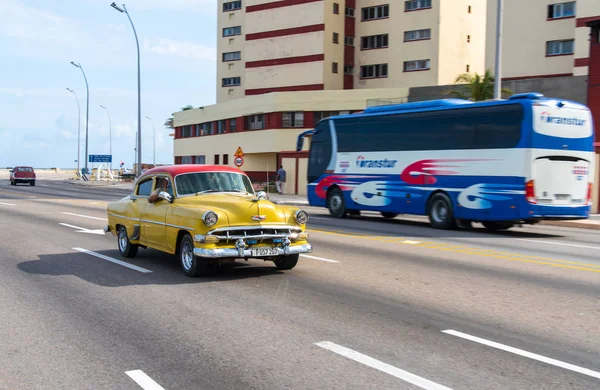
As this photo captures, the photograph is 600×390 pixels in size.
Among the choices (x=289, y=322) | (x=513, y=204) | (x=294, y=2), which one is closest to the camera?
(x=289, y=322)

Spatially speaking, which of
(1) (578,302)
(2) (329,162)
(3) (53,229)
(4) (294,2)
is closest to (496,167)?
(2) (329,162)

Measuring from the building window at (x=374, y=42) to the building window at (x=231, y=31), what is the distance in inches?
806

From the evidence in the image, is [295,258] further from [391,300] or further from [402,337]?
[402,337]

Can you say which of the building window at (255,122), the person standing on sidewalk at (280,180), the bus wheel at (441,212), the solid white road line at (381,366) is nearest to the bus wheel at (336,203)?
the bus wheel at (441,212)

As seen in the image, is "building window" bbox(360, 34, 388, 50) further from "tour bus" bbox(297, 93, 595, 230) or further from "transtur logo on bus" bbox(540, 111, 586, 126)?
"transtur logo on bus" bbox(540, 111, 586, 126)

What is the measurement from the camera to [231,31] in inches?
2940

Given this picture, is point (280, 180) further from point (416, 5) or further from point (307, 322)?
point (307, 322)

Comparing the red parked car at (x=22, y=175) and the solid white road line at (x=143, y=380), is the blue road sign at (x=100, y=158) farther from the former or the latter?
the solid white road line at (x=143, y=380)

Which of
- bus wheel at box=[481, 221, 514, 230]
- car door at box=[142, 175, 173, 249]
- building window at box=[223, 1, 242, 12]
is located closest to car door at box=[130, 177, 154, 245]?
car door at box=[142, 175, 173, 249]

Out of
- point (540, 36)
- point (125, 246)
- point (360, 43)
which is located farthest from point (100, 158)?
point (125, 246)

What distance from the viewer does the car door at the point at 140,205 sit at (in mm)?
11133

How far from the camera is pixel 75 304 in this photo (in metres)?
7.86

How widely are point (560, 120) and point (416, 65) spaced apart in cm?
3782

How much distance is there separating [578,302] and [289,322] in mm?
3740
